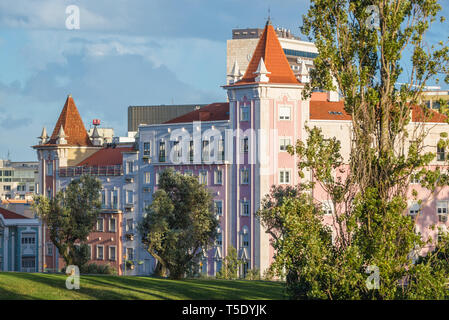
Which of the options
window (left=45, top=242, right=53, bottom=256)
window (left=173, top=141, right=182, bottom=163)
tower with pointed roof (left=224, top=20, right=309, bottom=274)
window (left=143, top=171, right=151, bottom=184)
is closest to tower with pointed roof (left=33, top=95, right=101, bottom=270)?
window (left=45, top=242, right=53, bottom=256)

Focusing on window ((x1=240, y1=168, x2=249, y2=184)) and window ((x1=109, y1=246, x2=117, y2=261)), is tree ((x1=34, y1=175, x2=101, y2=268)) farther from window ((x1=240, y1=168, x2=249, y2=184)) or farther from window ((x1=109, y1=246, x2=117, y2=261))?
window ((x1=109, y1=246, x2=117, y2=261))

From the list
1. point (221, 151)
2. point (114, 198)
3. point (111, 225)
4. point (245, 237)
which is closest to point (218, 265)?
point (245, 237)

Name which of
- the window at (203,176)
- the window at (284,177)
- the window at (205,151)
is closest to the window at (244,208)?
the window at (284,177)

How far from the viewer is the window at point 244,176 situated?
326 ft

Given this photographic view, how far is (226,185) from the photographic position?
101m

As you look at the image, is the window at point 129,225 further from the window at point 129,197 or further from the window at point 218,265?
the window at point 218,265

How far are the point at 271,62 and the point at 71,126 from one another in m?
35.4

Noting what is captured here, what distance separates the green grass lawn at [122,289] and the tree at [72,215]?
19500 mm

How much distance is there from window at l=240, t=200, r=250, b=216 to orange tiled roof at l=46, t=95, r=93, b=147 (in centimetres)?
3371

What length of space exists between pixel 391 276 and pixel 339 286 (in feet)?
6.77

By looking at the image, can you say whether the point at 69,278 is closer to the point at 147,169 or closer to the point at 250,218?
the point at 250,218

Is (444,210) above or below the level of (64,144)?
below
